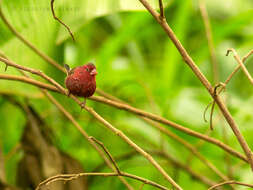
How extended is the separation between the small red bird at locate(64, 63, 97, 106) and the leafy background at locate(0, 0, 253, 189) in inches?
3.7

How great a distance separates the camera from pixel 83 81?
1.05m

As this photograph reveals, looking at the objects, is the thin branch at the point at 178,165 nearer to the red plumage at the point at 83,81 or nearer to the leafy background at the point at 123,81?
the leafy background at the point at 123,81

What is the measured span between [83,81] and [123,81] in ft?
1.82

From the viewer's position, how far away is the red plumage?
3.43 ft

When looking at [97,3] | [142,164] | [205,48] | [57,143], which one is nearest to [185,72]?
[205,48]

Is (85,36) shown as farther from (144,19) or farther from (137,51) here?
(144,19)

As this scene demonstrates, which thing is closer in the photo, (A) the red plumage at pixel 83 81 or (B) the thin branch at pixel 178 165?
(A) the red plumage at pixel 83 81

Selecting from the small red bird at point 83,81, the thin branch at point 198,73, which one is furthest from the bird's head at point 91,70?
the thin branch at point 198,73

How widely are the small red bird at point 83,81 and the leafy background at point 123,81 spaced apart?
0.09 meters

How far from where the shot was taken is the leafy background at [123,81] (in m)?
1.22

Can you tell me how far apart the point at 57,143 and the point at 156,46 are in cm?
129

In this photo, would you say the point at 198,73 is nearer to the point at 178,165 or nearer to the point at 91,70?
the point at 91,70

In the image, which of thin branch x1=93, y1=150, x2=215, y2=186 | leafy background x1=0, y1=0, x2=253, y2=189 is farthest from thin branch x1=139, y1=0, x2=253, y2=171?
thin branch x1=93, y1=150, x2=215, y2=186

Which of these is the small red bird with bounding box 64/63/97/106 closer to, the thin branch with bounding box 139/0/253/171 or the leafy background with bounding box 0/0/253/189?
the leafy background with bounding box 0/0/253/189
